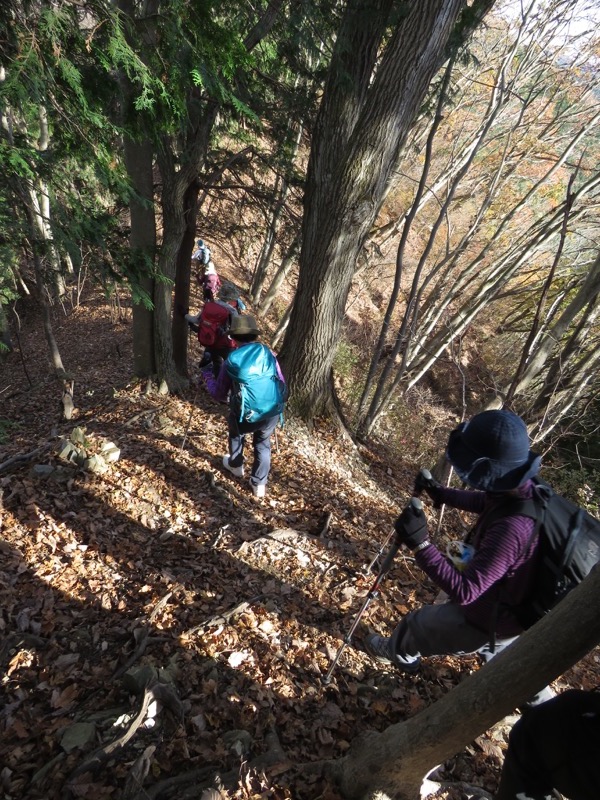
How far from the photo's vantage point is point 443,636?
2.63 m

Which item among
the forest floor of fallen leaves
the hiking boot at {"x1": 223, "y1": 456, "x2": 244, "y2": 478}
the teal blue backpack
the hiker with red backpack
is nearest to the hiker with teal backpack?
the teal blue backpack

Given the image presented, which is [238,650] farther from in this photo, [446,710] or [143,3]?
[143,3]

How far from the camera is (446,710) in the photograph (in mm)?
1786

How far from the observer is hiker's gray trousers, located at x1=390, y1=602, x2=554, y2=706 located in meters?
2.54

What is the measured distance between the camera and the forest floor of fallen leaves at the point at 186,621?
2406mm

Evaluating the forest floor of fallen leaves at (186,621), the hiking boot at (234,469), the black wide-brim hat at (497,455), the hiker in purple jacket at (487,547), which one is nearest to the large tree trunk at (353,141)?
the hiking boot at (234,469)

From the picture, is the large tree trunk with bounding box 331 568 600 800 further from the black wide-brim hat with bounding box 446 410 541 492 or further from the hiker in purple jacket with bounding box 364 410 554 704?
the black wide-brim hat with bounding box 446 410 541 492

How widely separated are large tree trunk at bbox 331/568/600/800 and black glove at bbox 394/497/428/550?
2.71 ft

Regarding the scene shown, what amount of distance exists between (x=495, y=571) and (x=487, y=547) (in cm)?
14

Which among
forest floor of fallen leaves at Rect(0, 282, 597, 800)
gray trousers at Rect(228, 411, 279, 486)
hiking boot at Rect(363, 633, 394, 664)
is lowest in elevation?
forest floor of fallen leaves at Rect(0, 282, 597, 800)

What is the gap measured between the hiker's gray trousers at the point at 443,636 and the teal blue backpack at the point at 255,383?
2.53 m

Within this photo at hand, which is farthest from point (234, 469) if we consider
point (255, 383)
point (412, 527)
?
point (412, 527)

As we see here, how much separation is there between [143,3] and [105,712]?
24.2 ft

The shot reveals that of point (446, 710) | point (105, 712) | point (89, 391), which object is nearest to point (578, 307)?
point (446, 710)
